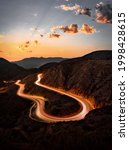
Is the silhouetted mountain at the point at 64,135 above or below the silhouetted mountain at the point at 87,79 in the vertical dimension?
below

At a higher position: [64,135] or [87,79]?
[87,79]

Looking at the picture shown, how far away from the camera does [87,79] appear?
91438 millimetres

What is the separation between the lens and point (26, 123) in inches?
2007

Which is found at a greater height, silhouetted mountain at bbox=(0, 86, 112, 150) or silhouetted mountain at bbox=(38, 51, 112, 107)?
silhouetted mountain at bbox=(38, 51, 112, 107)

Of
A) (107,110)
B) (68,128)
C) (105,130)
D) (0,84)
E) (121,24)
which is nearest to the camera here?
(121,24)

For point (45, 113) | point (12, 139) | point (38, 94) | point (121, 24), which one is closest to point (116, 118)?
point (121, 24)

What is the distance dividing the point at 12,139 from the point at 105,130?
17.3 meters

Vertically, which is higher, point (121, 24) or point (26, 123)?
point (121, 24)

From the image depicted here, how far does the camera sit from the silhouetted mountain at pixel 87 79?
7565 cm

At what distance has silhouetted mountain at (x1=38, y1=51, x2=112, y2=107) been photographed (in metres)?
75.7

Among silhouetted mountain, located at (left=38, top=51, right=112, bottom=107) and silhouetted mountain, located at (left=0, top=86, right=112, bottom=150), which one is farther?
silhouetted mountain, located at (left=38, top=51, right=112, bottom=107)

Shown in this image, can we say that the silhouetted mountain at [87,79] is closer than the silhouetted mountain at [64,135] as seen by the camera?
No

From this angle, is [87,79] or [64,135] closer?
[64,135]

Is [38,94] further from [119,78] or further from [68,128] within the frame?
[119,78]
